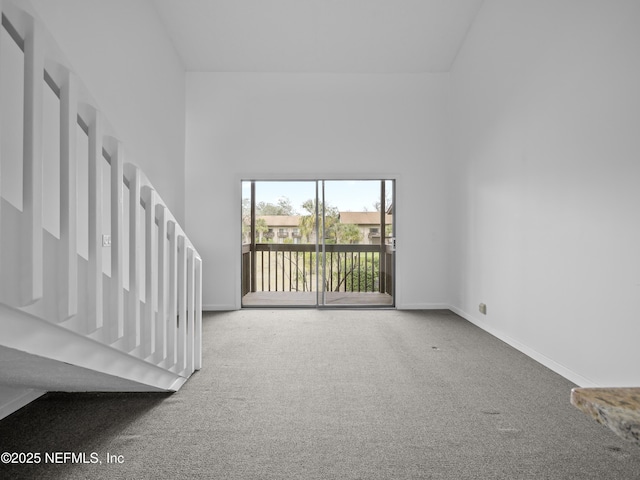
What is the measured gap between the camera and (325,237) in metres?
5.39

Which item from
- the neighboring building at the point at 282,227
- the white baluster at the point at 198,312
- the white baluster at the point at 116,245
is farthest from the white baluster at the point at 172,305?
the neighboring building at the point at 282,227

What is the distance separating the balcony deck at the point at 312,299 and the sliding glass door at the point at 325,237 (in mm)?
14

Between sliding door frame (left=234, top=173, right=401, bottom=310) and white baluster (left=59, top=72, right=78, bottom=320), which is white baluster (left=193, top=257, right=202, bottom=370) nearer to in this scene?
white baluster (left=59, top=72, right=78, bottom=320)

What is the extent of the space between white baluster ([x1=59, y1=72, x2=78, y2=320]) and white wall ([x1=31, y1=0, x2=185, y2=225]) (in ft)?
2.54

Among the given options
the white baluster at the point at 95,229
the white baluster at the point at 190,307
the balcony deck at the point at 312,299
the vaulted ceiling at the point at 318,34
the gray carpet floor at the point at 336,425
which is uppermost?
the vaulted ceiling at the point at 318,34

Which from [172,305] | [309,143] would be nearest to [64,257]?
[172,305]

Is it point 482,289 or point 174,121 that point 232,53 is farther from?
point 482,289

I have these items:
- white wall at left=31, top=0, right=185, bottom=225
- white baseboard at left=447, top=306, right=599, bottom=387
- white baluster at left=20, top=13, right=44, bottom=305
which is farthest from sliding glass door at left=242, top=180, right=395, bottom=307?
white baluster at left=20, top=13, right=44, bottom=305

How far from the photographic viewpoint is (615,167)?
2.37 m

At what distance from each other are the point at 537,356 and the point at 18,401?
3557 millimetres

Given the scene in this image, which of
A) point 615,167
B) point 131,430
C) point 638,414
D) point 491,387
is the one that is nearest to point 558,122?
point 615,167

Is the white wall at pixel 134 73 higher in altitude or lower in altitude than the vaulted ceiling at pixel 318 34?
lower

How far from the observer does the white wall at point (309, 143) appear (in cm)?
529

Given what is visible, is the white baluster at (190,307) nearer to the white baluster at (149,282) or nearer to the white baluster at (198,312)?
the white baluster at (198,312)
